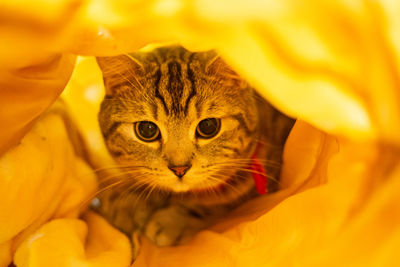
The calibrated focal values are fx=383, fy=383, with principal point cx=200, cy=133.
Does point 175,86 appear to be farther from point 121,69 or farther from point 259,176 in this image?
point 259,176

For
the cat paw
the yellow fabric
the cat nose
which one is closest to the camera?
the yellow fabric

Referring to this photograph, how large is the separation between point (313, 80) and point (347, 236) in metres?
0.29

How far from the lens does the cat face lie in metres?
1.14

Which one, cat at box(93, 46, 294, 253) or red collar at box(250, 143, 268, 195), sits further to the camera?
red collar at box(250, 143, 268, 195)

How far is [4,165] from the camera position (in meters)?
0.89

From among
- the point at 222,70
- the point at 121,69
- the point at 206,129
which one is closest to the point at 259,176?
the point at 206,129

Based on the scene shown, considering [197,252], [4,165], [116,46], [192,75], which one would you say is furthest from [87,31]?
[197,252]

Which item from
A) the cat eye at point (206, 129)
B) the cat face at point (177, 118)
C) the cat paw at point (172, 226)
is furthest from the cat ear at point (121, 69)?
the cat paw at point (172, 226)

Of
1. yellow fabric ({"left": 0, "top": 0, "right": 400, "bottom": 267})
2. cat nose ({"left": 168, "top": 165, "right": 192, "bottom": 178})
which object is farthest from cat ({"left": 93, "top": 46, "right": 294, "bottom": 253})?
yellow fabric ({"left": 0, "top": 0, "right": 400, "bottom": 267})

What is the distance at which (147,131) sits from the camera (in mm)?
1189

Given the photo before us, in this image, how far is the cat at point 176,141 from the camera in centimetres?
115

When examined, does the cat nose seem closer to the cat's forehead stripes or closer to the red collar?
the cat's forehead stripes

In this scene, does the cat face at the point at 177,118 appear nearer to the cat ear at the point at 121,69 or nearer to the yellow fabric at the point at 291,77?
the cat ear at the point at 121,69

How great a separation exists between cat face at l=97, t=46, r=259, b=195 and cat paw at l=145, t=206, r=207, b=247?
14 centimetres
